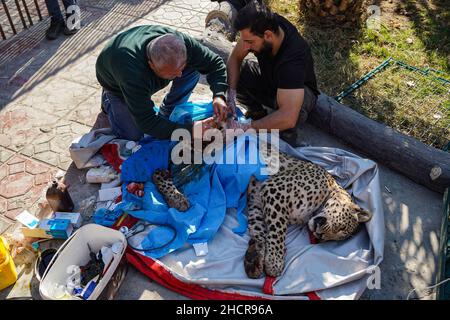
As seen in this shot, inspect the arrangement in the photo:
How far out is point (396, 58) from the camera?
21.2 ft

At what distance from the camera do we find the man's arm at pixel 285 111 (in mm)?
4387

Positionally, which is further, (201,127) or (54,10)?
(54,10)

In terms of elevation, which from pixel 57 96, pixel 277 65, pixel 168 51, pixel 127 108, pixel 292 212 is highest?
pixel 168 51

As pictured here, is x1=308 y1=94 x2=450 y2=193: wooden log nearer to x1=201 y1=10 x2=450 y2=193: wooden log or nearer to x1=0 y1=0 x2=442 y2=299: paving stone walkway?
x1=201 y1=10 x2=450 y2=193: wooden log

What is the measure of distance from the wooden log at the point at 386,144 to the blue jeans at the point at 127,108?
1627mm

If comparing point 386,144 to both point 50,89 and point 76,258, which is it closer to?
point 76,258

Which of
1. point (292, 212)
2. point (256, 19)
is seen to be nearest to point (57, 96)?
point (256, 19)

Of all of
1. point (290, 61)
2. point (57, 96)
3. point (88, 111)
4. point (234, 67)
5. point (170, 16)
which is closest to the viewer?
point (290, 61)

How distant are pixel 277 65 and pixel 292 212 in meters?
1.59

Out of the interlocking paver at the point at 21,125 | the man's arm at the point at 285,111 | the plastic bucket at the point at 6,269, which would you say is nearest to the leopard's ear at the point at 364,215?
the man's arm at the point at 285,111

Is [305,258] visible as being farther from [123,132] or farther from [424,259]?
[123,132]

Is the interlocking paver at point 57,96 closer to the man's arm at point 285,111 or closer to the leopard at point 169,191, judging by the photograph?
the leopard at point 169,191

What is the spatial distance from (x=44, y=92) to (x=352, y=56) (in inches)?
184
